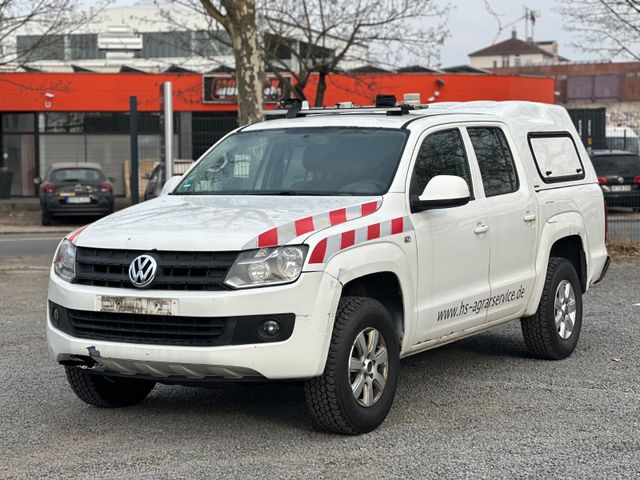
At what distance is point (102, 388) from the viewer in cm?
658

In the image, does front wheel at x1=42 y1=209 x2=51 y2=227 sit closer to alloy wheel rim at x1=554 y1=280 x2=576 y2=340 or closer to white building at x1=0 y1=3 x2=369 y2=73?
white building at x1=0 y1=3 x2=369 y2=73

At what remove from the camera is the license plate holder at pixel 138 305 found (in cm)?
561

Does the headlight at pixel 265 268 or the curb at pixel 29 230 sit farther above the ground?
the headlight at pixel 265 268

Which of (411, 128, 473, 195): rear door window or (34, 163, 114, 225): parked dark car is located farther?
(34, 163, 114, 225): parked dark car

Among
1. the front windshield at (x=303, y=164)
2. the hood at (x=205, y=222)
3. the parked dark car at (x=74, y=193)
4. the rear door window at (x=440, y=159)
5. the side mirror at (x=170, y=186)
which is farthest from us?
the parked dark car at (x=74, y=193)

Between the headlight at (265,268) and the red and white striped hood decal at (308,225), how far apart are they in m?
0.04

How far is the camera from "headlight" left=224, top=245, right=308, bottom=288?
5559 millimetres

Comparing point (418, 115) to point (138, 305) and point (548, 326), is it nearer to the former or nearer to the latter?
point (548, 326)

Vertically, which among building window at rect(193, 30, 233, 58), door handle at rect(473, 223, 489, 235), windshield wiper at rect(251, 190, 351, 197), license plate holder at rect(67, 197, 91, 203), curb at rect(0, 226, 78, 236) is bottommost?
curb at rect(0, 226, 78, 236)

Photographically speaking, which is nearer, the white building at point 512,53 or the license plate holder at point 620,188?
the license plate holder at point 620,188

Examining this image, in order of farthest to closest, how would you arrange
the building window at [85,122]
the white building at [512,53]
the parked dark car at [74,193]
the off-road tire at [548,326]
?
the white building at [512,53] < the building window at [85,122] < the parked dark car at [74,193] < the off-road tire at [548,326]

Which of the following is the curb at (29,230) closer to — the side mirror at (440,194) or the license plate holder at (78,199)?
the license plate holder at (78,199)

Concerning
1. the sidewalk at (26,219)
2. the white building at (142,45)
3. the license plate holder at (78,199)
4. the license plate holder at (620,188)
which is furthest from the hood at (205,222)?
the white building at (142,45)

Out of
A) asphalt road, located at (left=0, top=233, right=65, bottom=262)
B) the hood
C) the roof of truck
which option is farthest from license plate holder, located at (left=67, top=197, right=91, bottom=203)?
the hood
